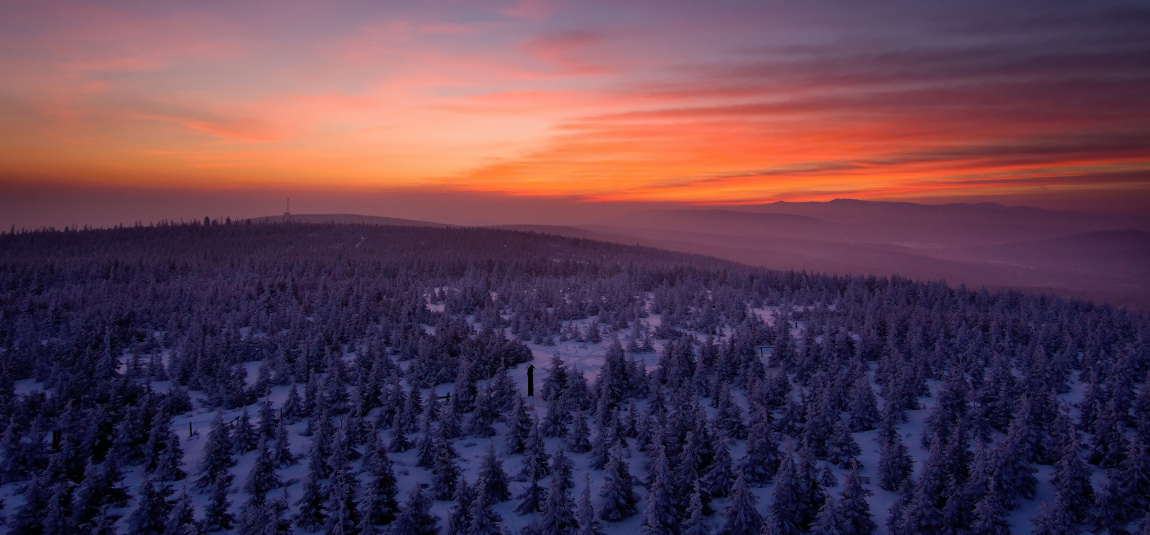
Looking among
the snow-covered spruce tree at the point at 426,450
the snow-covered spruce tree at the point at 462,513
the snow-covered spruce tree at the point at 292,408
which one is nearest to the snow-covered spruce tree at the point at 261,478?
the snow-covered spruce tree at the point at 426,450

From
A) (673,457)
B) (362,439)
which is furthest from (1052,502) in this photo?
(362,439)

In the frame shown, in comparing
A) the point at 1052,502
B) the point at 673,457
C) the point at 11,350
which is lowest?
the point at 1052,502

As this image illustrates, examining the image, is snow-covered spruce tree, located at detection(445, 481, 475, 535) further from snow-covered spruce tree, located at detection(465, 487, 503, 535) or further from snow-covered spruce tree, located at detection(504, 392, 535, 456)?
snow-covered spruce tree, located at detection(504, 392, 535, 456)

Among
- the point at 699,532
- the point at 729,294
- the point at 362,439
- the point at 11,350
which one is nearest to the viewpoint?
the point at 699,532

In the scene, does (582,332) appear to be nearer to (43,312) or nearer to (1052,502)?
(1052,502)

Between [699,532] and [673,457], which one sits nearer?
[699,532]

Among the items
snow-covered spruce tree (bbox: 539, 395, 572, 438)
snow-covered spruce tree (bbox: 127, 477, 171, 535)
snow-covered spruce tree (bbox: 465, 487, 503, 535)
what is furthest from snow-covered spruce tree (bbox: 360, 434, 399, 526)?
snow-covered spruce tree (bbox: 539, 395, 572, 438)
